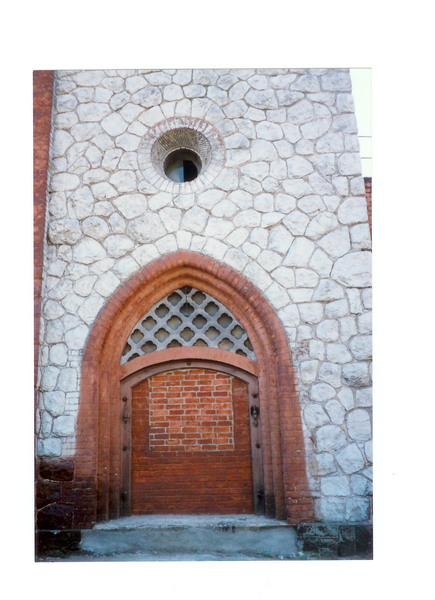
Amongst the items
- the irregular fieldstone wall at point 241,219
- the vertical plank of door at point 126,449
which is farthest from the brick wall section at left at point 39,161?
the vertical plank of door at point 126,449

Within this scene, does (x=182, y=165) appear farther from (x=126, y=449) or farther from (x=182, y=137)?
(x=126, y=449)

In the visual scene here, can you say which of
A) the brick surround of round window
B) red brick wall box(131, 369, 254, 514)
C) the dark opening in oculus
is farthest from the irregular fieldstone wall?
red brick wall box(131, 369, 254, 514)

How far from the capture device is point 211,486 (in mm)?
4867

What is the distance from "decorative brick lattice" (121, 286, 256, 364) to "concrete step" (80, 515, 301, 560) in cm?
159

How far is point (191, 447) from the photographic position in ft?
16.1

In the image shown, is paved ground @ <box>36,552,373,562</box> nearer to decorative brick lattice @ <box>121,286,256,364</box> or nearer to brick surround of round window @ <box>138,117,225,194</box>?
decorative brick lattice @ <box>121,286,256,364</box>

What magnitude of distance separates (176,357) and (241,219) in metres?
1.57

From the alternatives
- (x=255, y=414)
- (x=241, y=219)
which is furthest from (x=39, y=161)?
(x=255, y=414)

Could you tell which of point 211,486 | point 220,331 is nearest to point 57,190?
point 220,331

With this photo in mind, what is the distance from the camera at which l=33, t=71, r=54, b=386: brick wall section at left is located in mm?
5043

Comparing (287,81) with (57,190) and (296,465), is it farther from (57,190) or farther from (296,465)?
(296,465)

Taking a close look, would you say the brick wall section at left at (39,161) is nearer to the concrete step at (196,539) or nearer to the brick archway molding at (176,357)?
the brick archway molding at (176,357)

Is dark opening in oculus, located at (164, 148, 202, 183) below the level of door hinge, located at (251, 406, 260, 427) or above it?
above

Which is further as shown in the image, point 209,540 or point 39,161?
point 39,161
